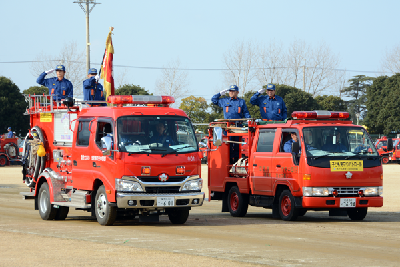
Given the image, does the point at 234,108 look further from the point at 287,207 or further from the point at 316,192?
the point at 316,192

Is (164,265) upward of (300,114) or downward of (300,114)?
downward

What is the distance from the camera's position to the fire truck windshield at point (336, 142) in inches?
580

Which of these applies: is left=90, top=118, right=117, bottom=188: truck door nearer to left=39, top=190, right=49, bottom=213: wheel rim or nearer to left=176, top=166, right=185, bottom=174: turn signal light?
left=176, top=166, right=185, bottom=174: turn signal light

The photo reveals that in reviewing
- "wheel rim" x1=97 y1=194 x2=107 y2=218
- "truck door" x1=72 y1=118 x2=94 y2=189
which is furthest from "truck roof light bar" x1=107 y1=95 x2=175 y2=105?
"wheel rim" x1=97 y1=194 x2=107 y2=218

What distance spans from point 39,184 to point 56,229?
3.08 m

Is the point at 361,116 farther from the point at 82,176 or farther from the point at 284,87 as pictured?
the point at 82,176

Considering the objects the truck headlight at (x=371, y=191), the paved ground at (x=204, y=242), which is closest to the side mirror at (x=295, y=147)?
the paved ground at (x=204, y=242)

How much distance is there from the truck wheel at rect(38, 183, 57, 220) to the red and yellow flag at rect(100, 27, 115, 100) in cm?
343

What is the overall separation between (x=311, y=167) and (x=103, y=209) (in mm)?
4582

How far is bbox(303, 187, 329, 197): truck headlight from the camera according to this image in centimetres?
1442

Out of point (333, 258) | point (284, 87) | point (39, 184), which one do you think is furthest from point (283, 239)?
point (284, 87)

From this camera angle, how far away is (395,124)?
208 ft

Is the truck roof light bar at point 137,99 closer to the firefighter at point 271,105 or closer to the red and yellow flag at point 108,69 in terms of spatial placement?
the red and yellow flag at point 108,69

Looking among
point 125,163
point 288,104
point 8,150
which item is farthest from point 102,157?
point 288,104
